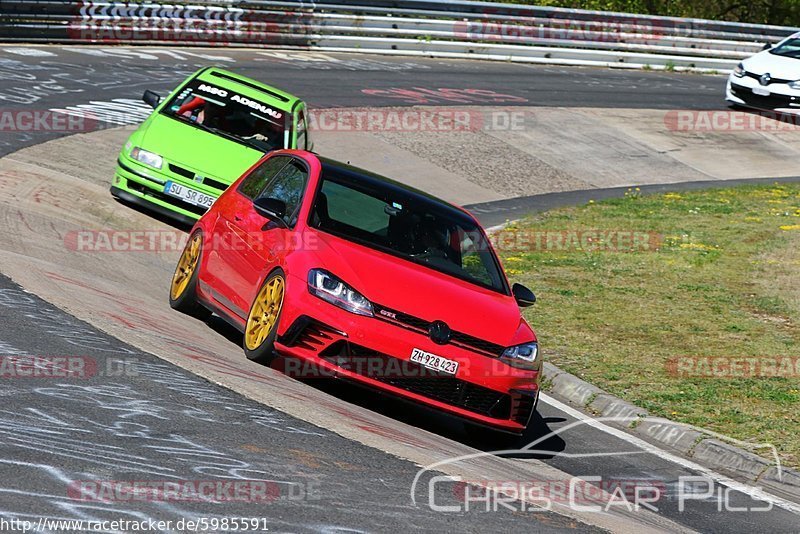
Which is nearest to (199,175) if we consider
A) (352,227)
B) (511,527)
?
(352,227)

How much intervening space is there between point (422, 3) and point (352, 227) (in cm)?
2343

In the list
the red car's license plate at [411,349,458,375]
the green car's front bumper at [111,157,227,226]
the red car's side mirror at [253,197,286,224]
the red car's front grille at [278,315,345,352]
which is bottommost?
the green car's front bumper at [111,157,227,226]

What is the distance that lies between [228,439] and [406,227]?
3293mm

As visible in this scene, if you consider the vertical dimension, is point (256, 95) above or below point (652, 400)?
above

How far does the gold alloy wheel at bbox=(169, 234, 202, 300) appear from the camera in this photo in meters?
10.2

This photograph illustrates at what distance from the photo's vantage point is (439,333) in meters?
8.04

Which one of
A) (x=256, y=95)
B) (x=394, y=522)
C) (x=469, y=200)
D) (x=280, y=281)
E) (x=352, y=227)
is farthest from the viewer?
(x=469, y=200)

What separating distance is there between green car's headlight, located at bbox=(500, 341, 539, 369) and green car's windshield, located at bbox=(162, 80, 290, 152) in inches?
291

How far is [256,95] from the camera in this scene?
1558cm

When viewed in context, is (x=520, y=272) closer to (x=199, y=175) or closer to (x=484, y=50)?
(x=199, y=175)
